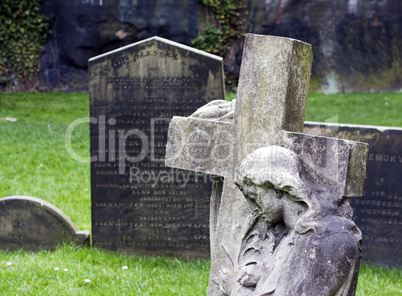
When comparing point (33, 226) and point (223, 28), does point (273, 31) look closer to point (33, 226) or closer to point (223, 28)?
point (223, 28)

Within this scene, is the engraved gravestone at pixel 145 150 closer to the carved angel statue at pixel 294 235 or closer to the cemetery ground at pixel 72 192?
the cemetery ground at pixel 72 192

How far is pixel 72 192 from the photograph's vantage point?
7.28m

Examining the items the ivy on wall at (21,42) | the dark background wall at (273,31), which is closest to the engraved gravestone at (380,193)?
the dark background wall at (273,31)

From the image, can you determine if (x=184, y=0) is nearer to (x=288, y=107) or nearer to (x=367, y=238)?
(x=367, y=238)

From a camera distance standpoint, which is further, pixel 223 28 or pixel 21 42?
pixel 21 42

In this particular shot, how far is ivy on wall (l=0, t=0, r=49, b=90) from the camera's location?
1463 centimetres

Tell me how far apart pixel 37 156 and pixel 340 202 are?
7493 mm

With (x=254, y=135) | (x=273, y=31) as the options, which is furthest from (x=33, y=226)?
(x=273, y=31)

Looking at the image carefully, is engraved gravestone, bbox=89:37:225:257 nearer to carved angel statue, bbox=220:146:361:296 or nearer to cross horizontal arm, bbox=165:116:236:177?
cross horizontal arm, bbox=165:116:236:177

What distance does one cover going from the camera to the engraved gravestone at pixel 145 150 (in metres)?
5.30

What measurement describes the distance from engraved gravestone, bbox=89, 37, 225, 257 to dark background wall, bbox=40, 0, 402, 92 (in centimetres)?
935

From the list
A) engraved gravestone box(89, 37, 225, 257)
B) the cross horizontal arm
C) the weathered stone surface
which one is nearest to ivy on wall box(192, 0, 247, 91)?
engraved gravestone box(89, 37, 225, 257)

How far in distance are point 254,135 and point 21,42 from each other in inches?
543

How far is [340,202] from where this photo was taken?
2.05 meters
